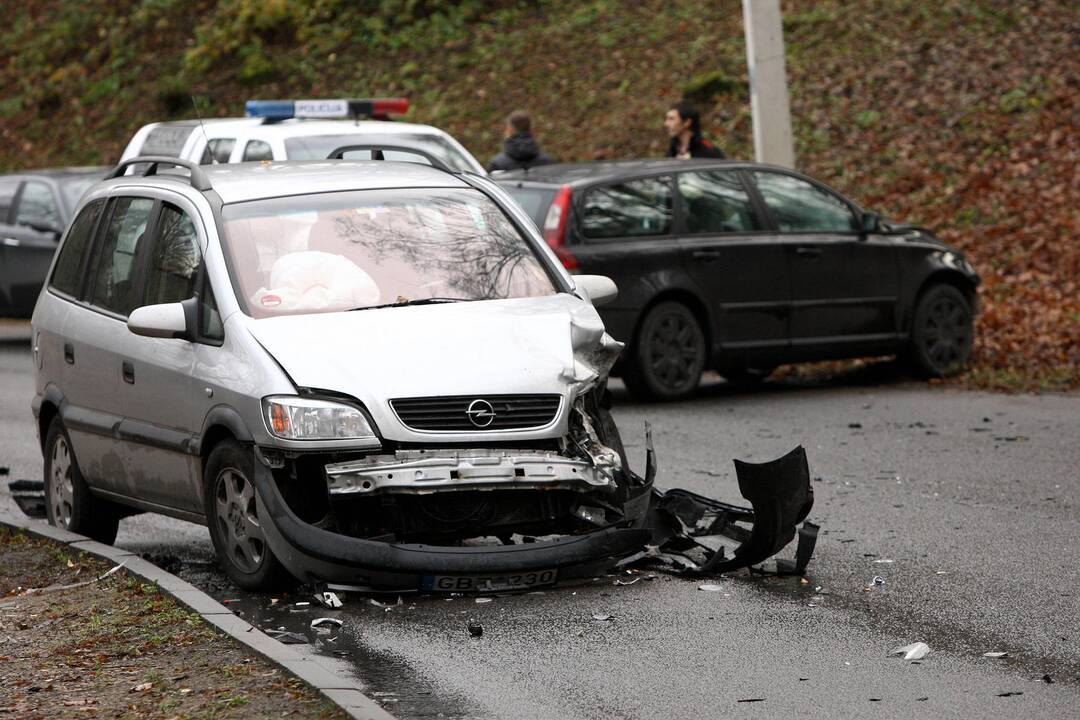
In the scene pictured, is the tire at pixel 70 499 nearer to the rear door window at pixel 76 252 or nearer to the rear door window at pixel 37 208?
the rear door window at pixel 76 252

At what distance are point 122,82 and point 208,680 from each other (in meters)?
27.5

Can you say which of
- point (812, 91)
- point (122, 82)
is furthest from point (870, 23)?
point (122, 82)

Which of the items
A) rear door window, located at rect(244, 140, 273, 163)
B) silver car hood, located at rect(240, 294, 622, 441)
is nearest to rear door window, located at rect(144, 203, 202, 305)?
silver car hood, located at rect(240, 294, 622, 441)

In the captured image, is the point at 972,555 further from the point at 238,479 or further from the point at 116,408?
the point at 116,408

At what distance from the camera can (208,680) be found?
18.8 ft

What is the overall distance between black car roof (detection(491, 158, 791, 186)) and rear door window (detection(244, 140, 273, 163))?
2346 mm

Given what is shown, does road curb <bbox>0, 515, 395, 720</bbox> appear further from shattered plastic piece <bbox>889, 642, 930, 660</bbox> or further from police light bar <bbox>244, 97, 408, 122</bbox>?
police light bar <bbox>244, 97, 408, 122</bbox>

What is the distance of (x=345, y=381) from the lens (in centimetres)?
690

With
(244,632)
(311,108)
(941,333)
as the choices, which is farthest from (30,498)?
(941,333)

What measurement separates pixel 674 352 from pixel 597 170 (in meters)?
1.51

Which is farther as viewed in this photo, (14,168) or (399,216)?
(14,168)

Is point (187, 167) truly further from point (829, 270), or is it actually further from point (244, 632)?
point (829, 270)

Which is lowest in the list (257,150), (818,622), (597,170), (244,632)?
(818,622)

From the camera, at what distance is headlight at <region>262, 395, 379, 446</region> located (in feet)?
22.3
